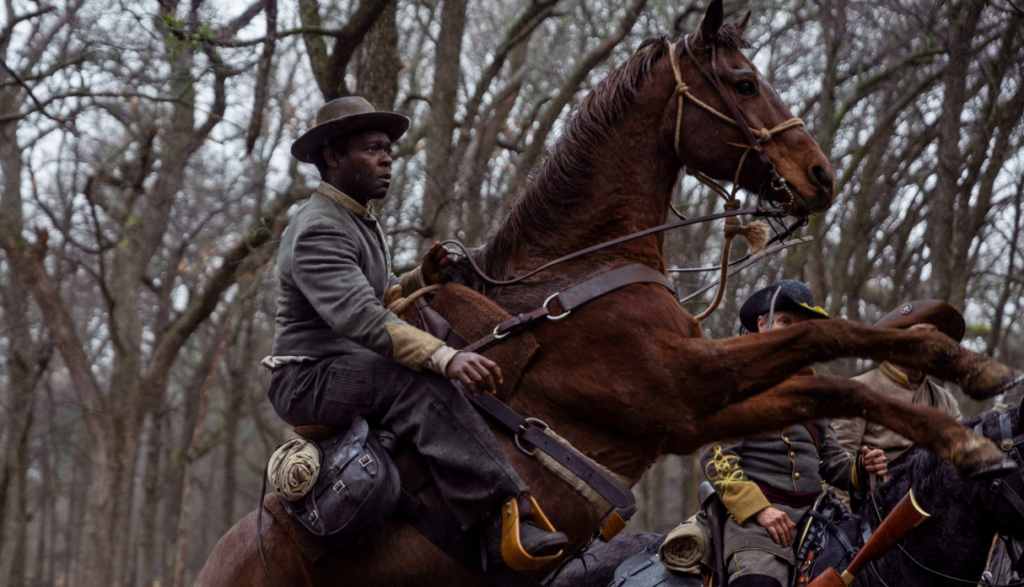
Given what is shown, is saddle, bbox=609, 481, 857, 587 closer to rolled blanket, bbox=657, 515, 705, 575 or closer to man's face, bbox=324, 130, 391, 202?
rolled blanket, bbox=657, 515, 705, 575

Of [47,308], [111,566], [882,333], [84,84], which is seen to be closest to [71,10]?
[84,84]

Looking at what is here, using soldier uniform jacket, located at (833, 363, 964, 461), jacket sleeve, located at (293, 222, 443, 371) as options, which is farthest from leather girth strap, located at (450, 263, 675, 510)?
soldier uniform jacket, located at (833, 363, 964, 461)

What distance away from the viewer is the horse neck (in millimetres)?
4727

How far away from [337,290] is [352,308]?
12 centimetres

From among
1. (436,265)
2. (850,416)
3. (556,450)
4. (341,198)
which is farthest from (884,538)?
(341,198)

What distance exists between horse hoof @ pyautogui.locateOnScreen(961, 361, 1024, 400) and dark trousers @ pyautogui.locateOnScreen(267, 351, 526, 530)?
6.12 ft

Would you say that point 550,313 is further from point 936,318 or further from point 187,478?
point 187,478

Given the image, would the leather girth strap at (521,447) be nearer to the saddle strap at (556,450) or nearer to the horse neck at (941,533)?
the saddle strap at (556,450)

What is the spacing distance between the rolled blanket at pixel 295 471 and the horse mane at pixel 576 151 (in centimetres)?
119

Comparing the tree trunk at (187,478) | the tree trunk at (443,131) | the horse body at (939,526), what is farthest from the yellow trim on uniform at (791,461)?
the tree trunk at (187,478)

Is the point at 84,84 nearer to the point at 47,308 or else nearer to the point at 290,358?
the point at 47,308

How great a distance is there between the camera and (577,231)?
4559 millimetres

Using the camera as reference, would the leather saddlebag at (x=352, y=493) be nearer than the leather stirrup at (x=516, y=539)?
No

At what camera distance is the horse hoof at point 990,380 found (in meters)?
3.60
